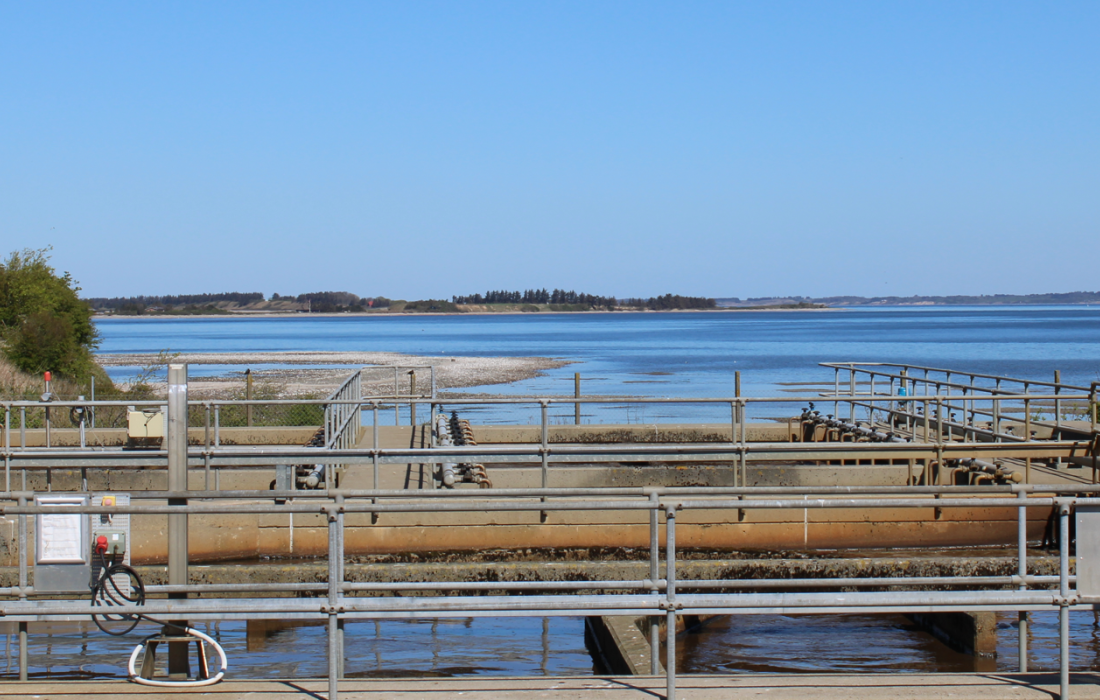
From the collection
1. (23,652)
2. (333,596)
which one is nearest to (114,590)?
(23,652)

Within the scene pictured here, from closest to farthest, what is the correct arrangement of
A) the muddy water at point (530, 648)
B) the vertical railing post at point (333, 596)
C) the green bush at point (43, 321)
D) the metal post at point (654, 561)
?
the vertical railing post at point (333, 596)
the metal post at point (654, 561)
the muddy water at point (530, 648)
the green bush at point (43, 321)

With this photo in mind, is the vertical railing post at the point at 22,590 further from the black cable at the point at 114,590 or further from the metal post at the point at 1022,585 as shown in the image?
the metal post at the point at 1022,585

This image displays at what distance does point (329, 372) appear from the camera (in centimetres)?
5600

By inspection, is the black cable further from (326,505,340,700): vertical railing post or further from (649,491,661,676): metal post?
(649,491,661,676): metal post

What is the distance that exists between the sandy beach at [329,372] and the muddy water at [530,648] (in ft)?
64.1

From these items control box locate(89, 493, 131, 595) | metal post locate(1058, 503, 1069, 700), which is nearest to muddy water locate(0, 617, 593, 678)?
control box locate(89, 493, 131, 595)

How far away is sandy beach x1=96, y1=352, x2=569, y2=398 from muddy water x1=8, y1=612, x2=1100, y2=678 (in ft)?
64.1

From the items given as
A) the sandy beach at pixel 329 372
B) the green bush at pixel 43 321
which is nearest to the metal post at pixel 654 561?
the sandy beach at pixel 329 372

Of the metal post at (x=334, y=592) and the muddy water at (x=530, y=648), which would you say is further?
the muddy water at (x=530, y=648)

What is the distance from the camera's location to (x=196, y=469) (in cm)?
1456

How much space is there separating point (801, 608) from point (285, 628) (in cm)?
669

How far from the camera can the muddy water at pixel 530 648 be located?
9.58 meters

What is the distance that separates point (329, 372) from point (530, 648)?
47.3 m

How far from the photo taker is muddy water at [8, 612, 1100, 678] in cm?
958
